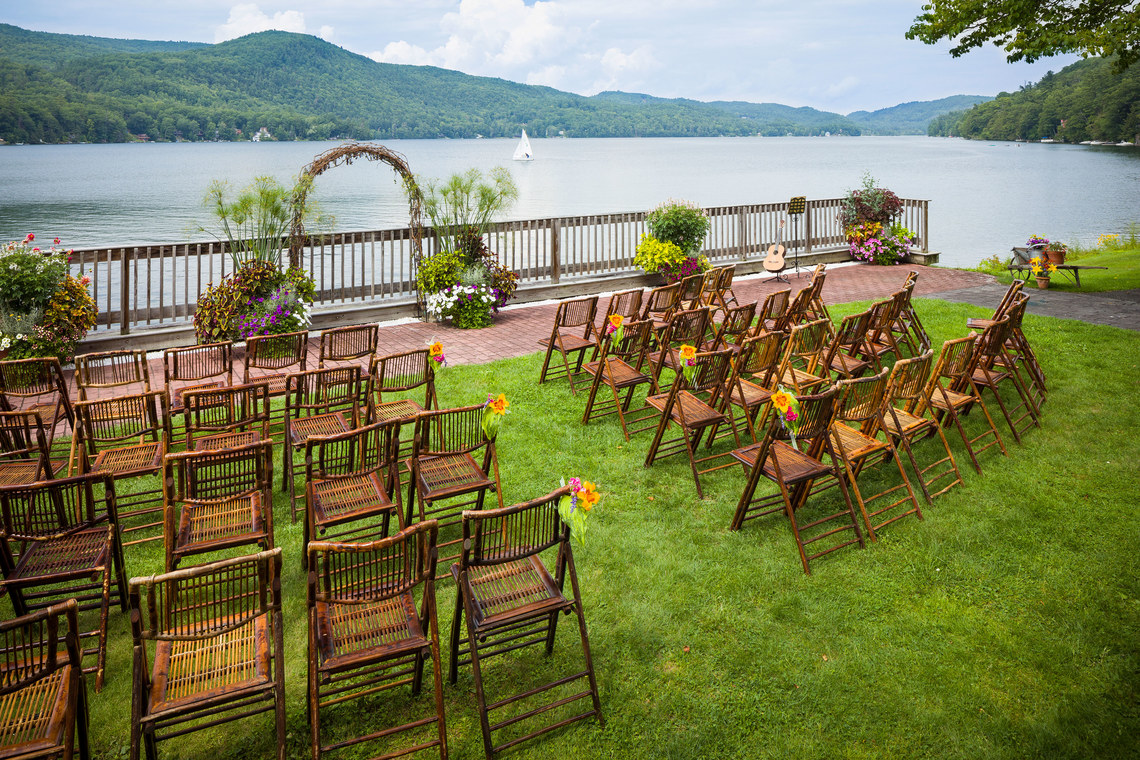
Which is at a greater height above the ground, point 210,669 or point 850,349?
point 850,349

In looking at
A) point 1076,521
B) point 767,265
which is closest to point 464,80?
point 767,265

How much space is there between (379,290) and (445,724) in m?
9.17

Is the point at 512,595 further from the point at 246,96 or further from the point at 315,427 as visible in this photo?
the point at 246,96

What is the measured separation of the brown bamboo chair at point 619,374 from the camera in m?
6.94

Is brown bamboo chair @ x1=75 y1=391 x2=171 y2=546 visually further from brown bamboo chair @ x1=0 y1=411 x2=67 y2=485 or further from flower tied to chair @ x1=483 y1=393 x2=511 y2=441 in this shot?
flower tied to chair @ x1=483 y1=393 x2=511 y2=441

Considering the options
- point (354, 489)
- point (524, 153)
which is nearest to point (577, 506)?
point (354, 489)

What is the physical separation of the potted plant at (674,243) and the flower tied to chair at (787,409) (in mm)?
8589

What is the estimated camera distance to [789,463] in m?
5.09

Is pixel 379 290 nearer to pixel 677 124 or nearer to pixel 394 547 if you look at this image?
pixel 394 547

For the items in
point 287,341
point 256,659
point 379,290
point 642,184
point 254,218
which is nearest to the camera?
point 256,659

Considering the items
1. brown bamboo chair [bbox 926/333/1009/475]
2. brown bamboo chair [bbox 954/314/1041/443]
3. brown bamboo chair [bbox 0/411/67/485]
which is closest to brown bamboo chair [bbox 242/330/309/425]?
brown bamboo chair [bbox 0/411/67/485]

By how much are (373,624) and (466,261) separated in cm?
857

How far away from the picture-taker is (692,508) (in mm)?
5496

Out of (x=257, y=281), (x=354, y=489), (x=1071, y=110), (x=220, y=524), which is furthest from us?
(x=1071, y=110)
